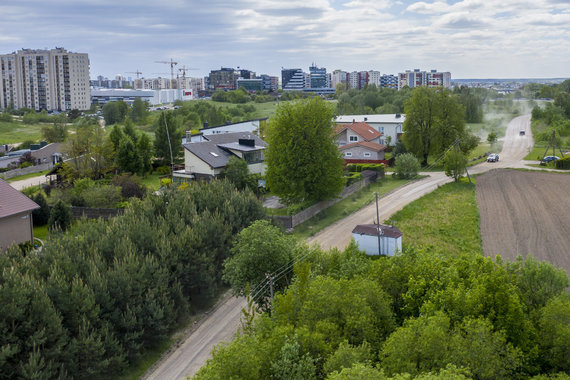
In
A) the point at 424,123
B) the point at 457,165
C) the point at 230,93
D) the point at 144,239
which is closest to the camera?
the point at 144,239

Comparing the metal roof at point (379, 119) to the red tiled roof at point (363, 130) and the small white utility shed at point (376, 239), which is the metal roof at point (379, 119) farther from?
the small white utility shed at point (376, 239)

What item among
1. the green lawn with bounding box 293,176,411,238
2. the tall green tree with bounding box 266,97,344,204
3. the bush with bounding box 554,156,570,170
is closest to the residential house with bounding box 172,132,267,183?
the tall green tree with bounding box 266,97,344,204

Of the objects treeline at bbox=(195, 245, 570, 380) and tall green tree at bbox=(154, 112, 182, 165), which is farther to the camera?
tall green tree at bbox=(154, 112, 182, 165)

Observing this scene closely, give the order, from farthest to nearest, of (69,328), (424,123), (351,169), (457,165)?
(424,123) → (351,169) → (457,165) → (69,328)

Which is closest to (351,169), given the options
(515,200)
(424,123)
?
(424,123)

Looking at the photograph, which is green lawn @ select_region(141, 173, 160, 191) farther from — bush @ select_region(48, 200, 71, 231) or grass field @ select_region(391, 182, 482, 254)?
grass field @ select_region(391, 182, 482, 254)

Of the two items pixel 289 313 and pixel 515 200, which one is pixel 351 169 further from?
pixel 289 313

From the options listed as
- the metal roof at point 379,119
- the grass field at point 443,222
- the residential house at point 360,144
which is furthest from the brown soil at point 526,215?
the metal roof at point 379,119
